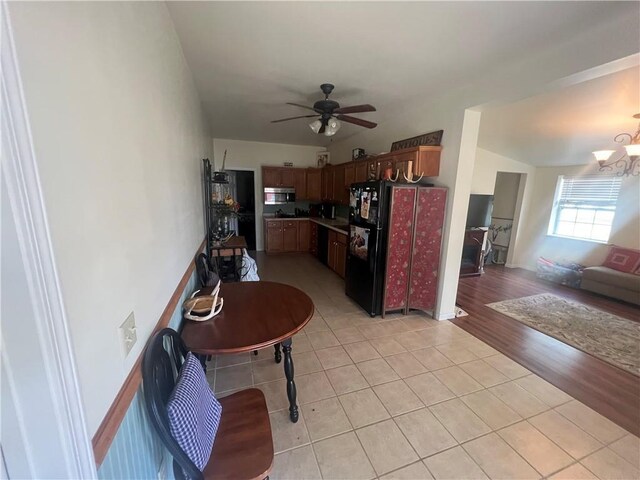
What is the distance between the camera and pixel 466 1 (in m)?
1.59

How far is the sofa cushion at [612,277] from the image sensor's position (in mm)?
3875

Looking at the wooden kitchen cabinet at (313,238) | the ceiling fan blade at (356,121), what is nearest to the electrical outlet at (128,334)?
the ceiling fan blade at (356,121)

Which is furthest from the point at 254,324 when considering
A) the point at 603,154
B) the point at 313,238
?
the point at 313,238

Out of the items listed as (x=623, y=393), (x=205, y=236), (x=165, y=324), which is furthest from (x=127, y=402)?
(x=623, y=393)

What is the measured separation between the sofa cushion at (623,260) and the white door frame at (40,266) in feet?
21.1

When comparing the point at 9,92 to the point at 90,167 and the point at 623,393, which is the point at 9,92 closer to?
the point at 90,167

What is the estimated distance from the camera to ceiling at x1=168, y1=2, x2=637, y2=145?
1679mm

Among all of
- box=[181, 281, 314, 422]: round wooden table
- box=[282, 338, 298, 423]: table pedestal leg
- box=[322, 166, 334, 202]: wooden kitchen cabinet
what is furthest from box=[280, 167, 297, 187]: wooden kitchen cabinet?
box=[282, 338, 298, 423]: table pedestal leg

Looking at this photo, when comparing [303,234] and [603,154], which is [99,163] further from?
[303,234]

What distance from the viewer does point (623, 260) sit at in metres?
4.23

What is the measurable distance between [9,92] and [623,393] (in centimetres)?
380

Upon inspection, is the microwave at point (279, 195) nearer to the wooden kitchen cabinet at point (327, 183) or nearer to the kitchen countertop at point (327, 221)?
the kitchen countertop at point (327, 221)

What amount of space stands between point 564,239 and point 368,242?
4577mm

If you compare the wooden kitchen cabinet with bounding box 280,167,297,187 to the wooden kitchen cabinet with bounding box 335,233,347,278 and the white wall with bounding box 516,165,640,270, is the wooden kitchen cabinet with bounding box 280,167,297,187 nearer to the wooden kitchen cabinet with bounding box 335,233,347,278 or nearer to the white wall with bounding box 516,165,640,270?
the wooden kitchen cabinet with bounding box 335,233,347,278
